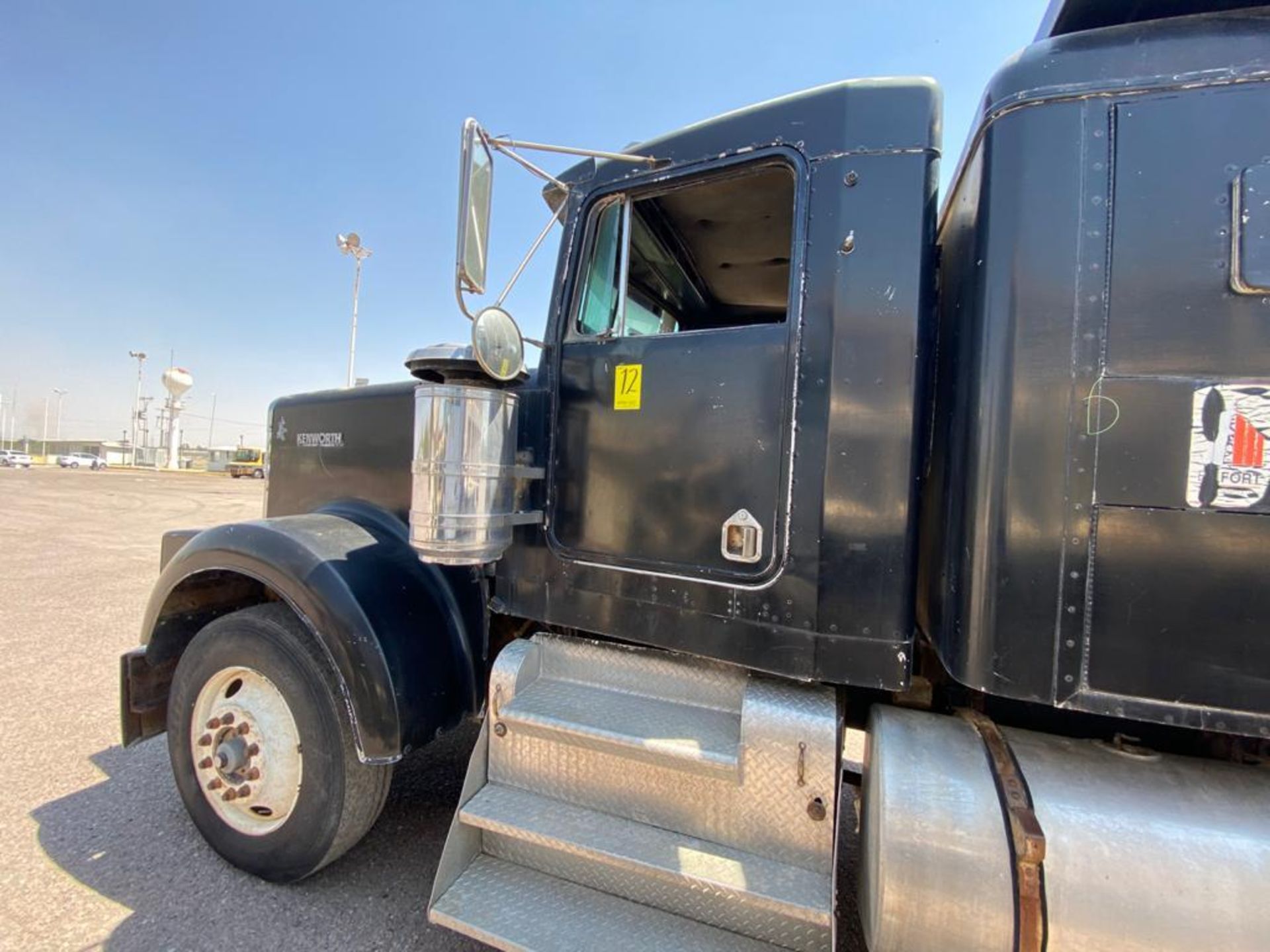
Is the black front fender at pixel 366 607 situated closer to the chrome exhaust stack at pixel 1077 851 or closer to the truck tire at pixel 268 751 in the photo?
the truck tire at pixel 268 751

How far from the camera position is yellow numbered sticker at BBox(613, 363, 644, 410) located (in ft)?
6.39

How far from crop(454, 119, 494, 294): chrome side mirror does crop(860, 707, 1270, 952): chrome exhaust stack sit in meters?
1.80

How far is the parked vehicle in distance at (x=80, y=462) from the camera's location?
2201 inches

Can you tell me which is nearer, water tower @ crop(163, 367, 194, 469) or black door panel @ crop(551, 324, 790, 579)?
black door panel @ crop(551, 324, 790, 579)

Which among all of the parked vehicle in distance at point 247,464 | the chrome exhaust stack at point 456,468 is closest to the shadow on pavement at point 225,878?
the chrome exhaust stack at point 456,468

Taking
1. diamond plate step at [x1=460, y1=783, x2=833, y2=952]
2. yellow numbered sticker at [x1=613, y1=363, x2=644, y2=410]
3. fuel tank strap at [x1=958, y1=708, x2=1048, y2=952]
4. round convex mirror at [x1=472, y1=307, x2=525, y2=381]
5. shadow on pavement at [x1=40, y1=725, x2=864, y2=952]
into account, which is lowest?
shadow on pavement at [x1=40, y1=725, x2=864, y2=952]

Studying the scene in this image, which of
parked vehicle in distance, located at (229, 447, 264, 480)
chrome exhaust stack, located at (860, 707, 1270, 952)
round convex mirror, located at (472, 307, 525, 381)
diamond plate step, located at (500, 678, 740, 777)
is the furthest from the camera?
parked vehicle in distance, located at (229, 447, 264, 480)

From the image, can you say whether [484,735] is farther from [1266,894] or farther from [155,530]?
[155,530]

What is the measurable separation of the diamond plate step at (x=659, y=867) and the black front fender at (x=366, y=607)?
43 cm

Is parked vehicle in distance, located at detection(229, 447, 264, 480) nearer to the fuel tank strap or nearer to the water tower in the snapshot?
the water tower

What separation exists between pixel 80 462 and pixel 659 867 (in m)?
78.8

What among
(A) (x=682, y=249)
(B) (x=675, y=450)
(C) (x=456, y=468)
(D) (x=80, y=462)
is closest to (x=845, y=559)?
(B) (x=675, y=450)

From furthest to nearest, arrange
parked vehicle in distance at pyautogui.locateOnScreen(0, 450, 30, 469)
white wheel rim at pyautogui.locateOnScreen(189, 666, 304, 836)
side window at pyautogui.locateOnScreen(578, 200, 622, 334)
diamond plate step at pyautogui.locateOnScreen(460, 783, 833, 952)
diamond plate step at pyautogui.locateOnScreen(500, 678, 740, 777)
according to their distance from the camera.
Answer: parked vehicle in distance at pyautogui.locateOnScreen(0, 450, 30, 469)
white wheel rim at pyautogui.locateOnScreen(189, 666, 304, 836)
side window at pyautogui.locateOnScreen(578, 200, 622, 334)
diamond plate step at pyautogui.locateOnScreen(500, 678, 740, 777)
diamond plate step at pyautogui.locateOnScreen(460, 783, 833, 952)

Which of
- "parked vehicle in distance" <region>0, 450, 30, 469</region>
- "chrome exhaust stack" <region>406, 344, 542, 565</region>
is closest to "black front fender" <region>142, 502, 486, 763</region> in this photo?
"chrome exhaust stack" <region>406, 344, 542, 565</region>
